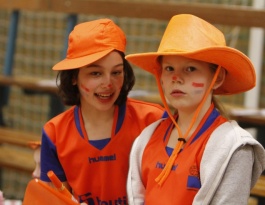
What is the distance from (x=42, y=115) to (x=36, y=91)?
6.16 ft

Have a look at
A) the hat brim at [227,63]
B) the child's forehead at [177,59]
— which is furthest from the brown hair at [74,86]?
the child's forehead at [177,59]

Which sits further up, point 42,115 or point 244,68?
point 244,68

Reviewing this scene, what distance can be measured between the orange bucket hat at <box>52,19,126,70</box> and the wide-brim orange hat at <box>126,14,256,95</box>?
0.20 metres

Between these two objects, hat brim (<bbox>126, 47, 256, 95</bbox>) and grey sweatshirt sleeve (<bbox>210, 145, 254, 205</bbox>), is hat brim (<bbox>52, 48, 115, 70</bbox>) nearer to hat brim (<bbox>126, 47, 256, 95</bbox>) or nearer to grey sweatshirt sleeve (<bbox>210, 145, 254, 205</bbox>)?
hat brim (<bbox>126, 47, 256, 95</bbox>)

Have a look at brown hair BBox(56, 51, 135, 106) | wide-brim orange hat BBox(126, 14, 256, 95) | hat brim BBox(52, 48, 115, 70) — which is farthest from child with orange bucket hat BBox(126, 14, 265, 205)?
brown hair BBox(56, 51, 135, 106)

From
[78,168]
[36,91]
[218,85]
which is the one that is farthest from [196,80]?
[36,91]

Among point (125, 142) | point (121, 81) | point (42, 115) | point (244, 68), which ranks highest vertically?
point (244, 68)

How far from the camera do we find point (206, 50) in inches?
75.2

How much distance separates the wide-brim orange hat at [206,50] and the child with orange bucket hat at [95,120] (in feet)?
0.69

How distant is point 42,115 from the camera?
6.14 m

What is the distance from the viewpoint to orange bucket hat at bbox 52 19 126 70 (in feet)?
7.56

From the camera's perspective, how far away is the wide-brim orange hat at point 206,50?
1936 mm

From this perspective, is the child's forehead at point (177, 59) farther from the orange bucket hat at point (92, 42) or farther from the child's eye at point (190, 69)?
the orange bucket hat at point (92, 42)

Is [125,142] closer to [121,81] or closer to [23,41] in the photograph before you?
[121,81]
